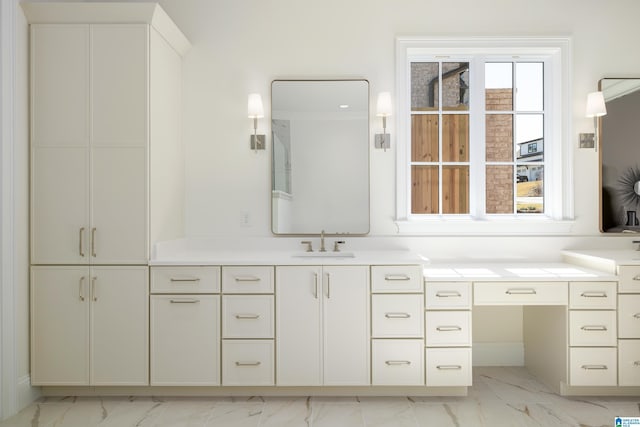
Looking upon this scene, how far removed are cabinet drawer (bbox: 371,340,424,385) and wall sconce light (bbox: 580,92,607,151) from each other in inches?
76.1


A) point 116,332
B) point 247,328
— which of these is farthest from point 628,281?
point 116,332

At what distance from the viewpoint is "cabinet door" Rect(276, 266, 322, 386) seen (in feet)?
9.41

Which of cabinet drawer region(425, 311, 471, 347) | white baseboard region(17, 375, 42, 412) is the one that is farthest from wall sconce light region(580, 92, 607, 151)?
white baseboard region(17, 375, 42, 412)

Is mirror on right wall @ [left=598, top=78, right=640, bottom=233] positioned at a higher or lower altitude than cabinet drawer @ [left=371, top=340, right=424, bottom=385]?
higher

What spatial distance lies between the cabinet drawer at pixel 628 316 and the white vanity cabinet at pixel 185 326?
2.45 meters

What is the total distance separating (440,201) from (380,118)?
2.52 feet

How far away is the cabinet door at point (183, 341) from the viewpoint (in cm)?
286

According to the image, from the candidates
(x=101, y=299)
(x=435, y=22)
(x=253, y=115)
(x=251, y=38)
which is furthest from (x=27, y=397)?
(x=435, y=22)

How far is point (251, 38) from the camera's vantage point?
343cm

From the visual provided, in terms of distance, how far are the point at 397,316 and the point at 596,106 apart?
81.6 inches

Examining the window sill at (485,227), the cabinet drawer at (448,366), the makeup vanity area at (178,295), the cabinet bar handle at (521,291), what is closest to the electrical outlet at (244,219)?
the makeup vanity area at (178,295)

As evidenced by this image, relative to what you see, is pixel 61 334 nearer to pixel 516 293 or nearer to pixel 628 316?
pixel 516 293

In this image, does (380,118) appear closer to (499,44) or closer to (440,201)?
(440,201)
